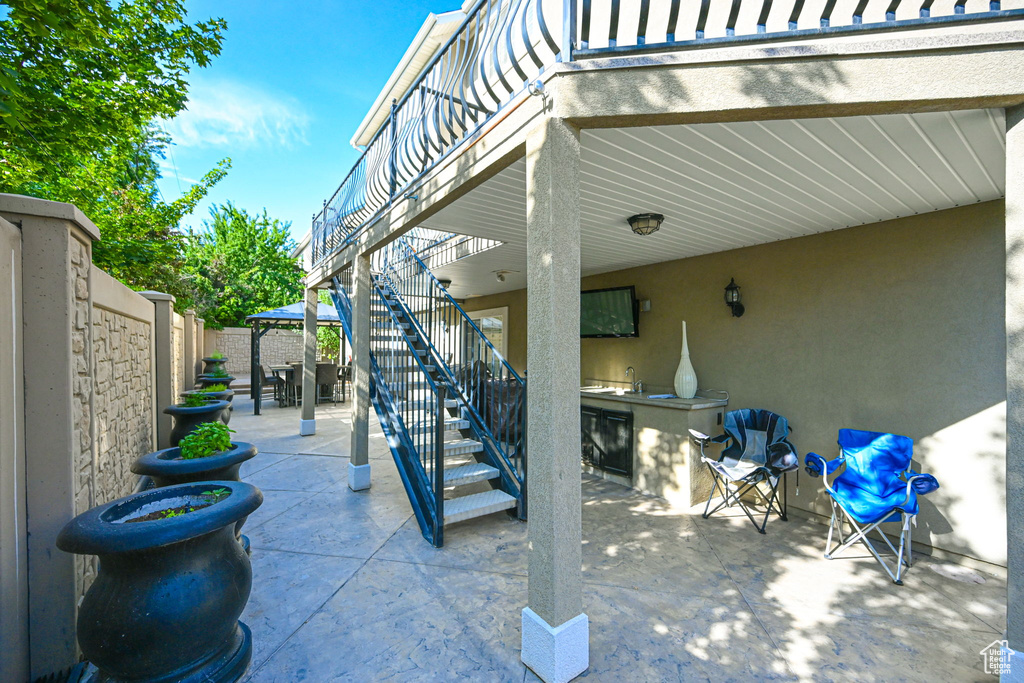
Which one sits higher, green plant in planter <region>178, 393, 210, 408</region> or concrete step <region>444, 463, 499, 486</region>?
green plant in planter <region>178, 393, 210, 408</region>

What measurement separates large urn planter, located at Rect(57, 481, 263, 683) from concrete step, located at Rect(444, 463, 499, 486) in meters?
1.87

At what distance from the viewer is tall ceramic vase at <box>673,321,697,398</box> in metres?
4.55

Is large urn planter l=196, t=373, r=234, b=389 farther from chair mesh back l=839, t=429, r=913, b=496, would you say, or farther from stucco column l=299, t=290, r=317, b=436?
chair mesh back l=839, t=429, r=913, b=496

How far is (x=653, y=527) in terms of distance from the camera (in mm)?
3539

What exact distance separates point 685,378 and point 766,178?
2.42m

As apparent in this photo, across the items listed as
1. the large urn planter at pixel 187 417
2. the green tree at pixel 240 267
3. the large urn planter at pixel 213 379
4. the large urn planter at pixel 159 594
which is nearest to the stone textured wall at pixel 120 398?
the large urn planter at pixel 187 417

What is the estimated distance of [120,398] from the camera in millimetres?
3074

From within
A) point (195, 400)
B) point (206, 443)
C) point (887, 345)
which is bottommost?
point (206, 443)

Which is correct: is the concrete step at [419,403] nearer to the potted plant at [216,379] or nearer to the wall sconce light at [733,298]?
the wall sconce light at [733,298]

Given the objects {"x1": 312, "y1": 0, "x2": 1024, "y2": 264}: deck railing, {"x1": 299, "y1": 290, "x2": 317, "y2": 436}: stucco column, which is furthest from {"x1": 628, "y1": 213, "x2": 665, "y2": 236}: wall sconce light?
{"x1": 299, "y1": 290, "x2": 317, "y2": 436}: stucco column

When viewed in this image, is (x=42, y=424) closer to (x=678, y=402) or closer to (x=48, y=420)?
(x=48, y=420)

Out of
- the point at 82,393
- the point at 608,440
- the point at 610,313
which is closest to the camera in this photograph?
the point at 82,393

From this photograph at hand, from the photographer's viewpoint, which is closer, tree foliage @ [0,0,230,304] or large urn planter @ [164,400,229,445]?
tree foliage @ [0,0,230,304]

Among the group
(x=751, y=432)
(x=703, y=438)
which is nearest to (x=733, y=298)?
(x=751, y=432)
